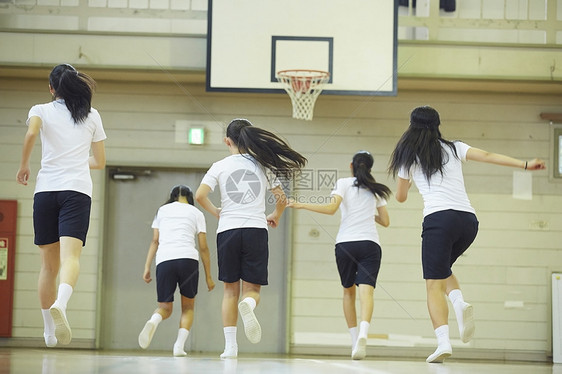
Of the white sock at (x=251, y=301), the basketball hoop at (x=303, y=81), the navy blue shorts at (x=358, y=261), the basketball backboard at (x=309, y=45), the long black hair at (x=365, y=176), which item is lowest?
the white sock at (x=251, y=301)

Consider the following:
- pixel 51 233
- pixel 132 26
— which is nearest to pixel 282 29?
pixel 132 26

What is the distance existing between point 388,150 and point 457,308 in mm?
4539

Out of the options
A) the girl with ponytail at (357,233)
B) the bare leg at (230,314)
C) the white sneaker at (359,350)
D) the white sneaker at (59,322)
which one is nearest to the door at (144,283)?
the girl with ponytail at (357,233)

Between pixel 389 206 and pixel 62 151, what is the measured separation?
538 centimetres

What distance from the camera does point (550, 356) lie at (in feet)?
29.6

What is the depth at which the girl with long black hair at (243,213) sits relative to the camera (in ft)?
16.2

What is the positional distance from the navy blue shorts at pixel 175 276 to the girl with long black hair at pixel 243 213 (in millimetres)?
1577

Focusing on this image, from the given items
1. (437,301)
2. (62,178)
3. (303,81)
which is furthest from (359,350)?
(303,81)

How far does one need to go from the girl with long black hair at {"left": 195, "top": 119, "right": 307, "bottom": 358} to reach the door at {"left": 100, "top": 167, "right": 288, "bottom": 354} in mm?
4213

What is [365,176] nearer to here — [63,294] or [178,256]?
[178,256]

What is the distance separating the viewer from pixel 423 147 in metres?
4.85

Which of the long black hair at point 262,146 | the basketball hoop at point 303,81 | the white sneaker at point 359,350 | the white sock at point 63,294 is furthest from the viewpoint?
the basketball hoop at point 303,81

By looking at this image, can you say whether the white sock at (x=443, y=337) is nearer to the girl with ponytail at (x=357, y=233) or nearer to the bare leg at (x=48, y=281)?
the girl with ponytail at (x=357, y=233)

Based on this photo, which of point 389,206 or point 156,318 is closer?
point 156,318
